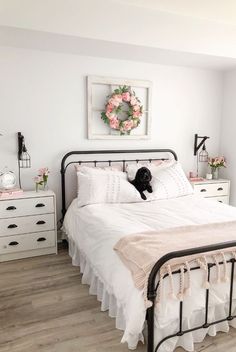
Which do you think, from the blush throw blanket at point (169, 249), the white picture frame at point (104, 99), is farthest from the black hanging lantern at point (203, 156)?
the blush throw blanket at point (169, 249)

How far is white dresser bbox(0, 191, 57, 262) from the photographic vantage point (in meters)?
3.03

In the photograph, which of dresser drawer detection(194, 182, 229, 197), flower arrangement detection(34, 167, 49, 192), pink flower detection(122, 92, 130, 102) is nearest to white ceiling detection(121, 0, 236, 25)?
pink flower detection(122, 92, 130, 102)

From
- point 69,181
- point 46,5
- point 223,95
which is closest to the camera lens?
point 46,5

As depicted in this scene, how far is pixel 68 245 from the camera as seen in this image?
345cm

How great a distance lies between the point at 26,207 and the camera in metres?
3.08

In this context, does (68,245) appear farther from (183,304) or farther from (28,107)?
(183,304)

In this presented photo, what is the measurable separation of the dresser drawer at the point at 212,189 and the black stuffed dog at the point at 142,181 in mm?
891

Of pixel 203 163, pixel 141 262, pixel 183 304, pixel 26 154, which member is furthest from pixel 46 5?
pixel 203 163

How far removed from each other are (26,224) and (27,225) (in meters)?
0.02

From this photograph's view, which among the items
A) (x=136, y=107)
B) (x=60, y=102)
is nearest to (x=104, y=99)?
(x=136, y=107)

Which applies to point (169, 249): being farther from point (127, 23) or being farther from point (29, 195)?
point (127, 23)

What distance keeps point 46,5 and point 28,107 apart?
3.49 ft

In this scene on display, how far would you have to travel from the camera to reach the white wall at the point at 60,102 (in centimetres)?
321

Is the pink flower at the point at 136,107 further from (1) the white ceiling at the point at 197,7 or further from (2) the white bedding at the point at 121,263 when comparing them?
(2) the white bedding at the point at 121,263
